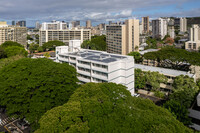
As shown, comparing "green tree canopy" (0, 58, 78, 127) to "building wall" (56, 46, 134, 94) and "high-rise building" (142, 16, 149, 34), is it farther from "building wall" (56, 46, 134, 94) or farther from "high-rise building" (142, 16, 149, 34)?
"high-rise building" (142, 16, 149, 34)

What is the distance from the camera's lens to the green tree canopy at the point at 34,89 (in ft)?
72.2

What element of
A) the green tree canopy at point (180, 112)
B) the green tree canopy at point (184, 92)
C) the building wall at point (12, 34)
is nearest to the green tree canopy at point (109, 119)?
the green tree canopy at point (180, 112)

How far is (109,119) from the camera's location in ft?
42.7

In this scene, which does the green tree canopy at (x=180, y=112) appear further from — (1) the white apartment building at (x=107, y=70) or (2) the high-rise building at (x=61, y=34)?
(2) the high-rise building at (x=61, y=34)

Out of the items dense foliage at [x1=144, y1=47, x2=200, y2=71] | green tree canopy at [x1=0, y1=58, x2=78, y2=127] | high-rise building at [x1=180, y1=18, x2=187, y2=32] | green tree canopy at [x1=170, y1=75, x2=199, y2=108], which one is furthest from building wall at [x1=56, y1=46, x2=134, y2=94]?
high-rise building at [x1=180, y1=18, x2=187, y2=32]

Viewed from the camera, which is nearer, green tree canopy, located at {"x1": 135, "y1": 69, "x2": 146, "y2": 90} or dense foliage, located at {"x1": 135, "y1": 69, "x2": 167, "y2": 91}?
dense foliage, located at {"x1": 135, "y1": 69, "x2": 167, "y2": 91}

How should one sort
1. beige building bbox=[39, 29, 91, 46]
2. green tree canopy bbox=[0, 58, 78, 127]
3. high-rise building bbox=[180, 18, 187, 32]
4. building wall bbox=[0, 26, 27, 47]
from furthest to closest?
high-rise building bbox=[180, 18, 187, 32] < beige building bbox=[39, 29, 91, 46] < building wall bbox=[0, 26, 27, 47] < green tree canopy bbox=[0, 58, 78, 127]

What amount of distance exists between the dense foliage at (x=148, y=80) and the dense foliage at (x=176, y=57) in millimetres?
10925

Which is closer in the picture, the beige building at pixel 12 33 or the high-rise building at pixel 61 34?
the beige building at pixel 12 33

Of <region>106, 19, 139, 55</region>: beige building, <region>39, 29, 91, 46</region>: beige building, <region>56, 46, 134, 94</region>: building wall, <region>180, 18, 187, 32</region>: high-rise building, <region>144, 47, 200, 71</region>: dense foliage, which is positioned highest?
<region>180, 18, 187, 32</region>: high-rise building

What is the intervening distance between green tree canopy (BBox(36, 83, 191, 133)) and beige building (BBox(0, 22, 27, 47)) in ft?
311

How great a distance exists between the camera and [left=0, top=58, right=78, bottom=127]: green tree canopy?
2202 centimetres

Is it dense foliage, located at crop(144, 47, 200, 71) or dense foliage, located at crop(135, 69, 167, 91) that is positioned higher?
dense foliage, located at crop(144, 47, 200, 71)

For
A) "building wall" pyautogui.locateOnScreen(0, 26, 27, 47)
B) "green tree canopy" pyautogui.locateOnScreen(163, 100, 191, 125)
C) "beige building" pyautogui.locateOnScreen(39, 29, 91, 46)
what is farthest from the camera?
"beige building" pyautogui.locateOnScreen(39, 29, 91, 46)
